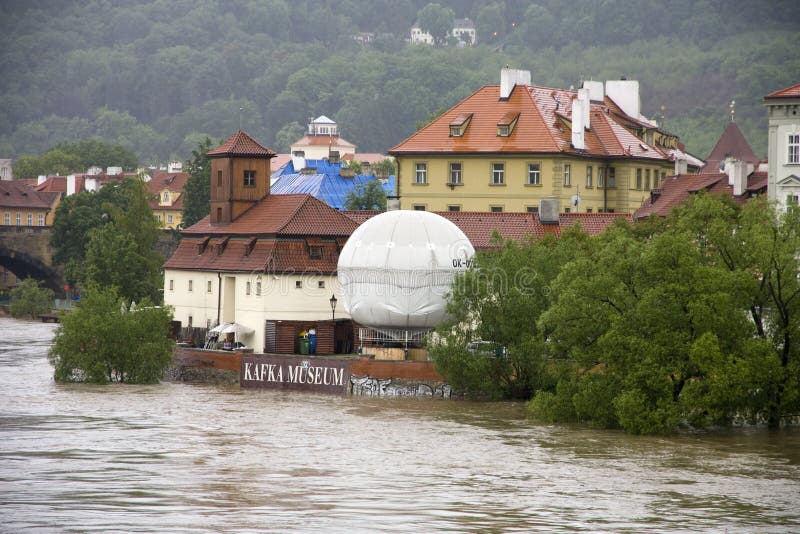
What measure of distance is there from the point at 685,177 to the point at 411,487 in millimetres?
45707

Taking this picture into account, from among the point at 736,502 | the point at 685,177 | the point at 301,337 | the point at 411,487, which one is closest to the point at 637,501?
the point at 736,502

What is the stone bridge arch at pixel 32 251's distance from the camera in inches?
5418

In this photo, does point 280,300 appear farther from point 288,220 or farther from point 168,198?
point 168,198

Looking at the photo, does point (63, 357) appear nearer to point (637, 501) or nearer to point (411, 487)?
point (411, 487)

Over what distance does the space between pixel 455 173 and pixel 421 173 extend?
2.06 meters

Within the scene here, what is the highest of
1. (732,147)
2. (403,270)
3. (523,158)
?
(732,147)

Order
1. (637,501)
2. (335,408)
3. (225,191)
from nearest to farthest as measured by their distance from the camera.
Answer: (637,501) < (335,408) < (225,191)

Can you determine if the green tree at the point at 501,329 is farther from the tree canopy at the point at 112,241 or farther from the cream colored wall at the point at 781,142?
the tree canopy at the point at 112,241

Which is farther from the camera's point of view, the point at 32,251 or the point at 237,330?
the point at 32,251

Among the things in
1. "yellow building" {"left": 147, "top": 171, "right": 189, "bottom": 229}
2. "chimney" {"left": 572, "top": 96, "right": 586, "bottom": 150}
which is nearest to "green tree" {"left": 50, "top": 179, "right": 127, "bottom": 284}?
"yellow building" {"left": 147, "top": 171, "right": 189, "bottom": 229}

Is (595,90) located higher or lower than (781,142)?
higher

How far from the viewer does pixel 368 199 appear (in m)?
111

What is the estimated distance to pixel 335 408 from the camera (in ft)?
202

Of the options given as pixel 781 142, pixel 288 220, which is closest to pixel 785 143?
pixel 781 142
